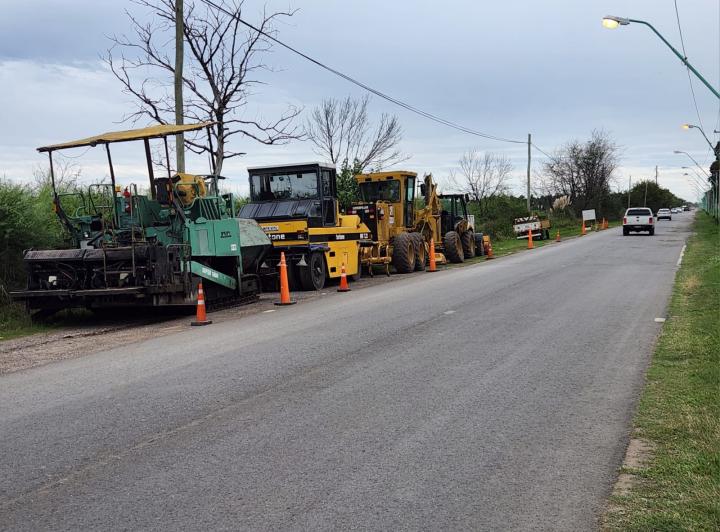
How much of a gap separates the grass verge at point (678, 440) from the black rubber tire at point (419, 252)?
13.9m

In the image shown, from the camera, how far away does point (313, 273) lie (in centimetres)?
1744

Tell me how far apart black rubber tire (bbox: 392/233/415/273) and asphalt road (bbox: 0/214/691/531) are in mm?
11636

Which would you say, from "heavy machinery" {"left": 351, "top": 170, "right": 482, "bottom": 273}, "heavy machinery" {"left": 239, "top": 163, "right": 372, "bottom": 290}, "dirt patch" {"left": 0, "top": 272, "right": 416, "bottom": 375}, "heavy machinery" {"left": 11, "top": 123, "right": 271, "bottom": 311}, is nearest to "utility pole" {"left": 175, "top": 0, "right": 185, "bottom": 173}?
"heavy machinery" {"left": 239, "top": 163, "right": 372, "bottom": 290}

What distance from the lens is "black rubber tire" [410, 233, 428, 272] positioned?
23141mm

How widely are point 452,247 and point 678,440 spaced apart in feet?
73.6

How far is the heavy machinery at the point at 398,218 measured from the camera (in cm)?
2205

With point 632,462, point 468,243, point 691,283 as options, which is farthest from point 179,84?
point 632,462

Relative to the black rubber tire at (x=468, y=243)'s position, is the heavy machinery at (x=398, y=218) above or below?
above

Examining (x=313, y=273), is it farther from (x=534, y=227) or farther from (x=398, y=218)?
(x=534, y=227)

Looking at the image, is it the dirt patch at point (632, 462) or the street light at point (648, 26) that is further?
the street light at point (648, 26)

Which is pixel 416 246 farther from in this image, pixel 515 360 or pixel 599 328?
pixel 515 360

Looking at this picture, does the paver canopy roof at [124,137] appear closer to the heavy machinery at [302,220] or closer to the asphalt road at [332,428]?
the asphalt road at [332,428]

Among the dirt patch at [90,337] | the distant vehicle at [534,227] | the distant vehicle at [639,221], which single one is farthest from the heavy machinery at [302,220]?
the distant vehicle at [639,221]

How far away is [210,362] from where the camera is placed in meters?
8.01
